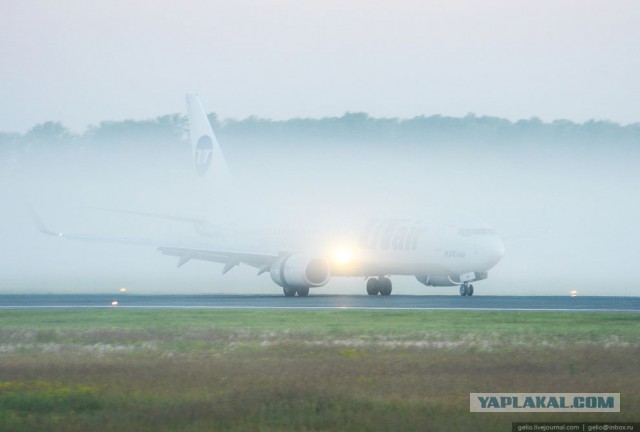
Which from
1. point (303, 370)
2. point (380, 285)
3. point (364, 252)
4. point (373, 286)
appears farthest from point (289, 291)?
point (303, 370)

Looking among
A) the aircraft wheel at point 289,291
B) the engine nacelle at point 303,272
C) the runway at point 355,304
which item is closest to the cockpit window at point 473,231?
the runway at point 355,304

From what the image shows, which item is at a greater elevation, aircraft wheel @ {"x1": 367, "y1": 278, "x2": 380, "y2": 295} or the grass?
aircraft wheel @ {"x1": 367, "y1": 278, "x2": 380, "y2": 295}

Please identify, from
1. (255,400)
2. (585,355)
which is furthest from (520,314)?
(255,400)

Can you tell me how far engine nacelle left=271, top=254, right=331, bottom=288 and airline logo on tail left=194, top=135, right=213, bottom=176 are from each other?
1466cm

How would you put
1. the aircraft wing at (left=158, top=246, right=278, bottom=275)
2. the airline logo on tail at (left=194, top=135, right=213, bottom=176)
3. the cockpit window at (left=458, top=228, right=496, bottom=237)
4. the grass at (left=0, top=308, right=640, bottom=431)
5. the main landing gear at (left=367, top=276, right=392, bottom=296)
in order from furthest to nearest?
the airline logo on tail at (left=194, top=135, right=213, bottom=176) < the main landing gear at (left=367, top=276, right=392, bottom=296) < the aircraft wing at (left=158, top=246, right=278, bottom=275) < the cockpit window at (left=458, top=228, right=496, bottom=237) < the grass at (left=0, top=308, right=640, bottom=431)

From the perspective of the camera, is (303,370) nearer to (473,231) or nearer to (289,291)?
(473,231)

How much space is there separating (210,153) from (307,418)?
5422 cm

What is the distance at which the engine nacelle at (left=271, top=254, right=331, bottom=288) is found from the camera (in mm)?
56844

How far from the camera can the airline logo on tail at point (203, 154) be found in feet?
233

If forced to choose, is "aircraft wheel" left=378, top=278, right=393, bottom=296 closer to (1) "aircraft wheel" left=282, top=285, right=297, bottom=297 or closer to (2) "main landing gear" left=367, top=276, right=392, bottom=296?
(2) "main landing gear" left=367, top=276, right=392, bottom=296

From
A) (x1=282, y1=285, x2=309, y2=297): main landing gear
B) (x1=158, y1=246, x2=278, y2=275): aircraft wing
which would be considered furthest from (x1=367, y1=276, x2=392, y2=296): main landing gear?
(x1=158, y1=246, x2=278, y2=275): aircraft wing

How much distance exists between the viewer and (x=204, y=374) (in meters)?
22.7

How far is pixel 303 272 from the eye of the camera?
186 feet

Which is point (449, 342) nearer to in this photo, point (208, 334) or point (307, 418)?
point (208, 334)
